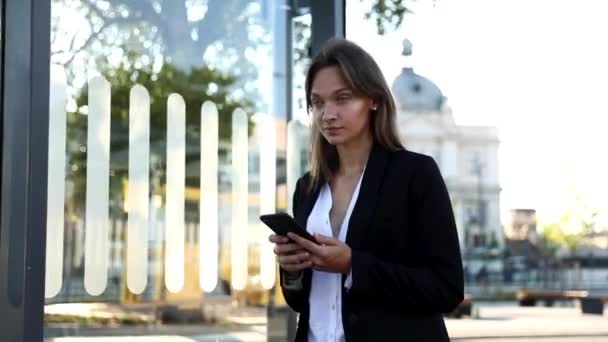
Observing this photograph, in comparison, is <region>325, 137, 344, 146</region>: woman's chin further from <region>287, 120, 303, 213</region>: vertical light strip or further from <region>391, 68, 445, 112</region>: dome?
<region>391, 68, 445, 112</region>: dome

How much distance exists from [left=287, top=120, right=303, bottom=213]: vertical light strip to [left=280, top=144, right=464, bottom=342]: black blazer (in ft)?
7.10

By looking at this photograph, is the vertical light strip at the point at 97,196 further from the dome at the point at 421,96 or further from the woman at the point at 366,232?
the dome at the point at 421,96

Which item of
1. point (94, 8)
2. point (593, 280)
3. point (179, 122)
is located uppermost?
point (94, 8)

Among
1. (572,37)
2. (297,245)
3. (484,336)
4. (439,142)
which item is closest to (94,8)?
(297,245)

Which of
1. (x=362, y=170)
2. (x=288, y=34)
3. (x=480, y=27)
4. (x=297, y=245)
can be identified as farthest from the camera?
(x=480, y=27)

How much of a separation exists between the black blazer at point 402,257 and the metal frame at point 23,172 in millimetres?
1699

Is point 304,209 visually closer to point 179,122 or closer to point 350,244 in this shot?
point 350,244

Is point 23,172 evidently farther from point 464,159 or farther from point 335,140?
point 464,159

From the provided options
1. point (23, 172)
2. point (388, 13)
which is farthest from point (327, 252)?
point (388, 13)

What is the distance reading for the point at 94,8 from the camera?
11.1ft

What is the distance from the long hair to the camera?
5.64 feet

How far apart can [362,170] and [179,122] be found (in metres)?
1.87

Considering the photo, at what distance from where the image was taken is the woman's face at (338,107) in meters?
1.72

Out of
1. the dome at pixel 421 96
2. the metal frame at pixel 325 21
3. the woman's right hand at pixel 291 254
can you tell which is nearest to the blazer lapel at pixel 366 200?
the woman's right hand at pixel 291 254
